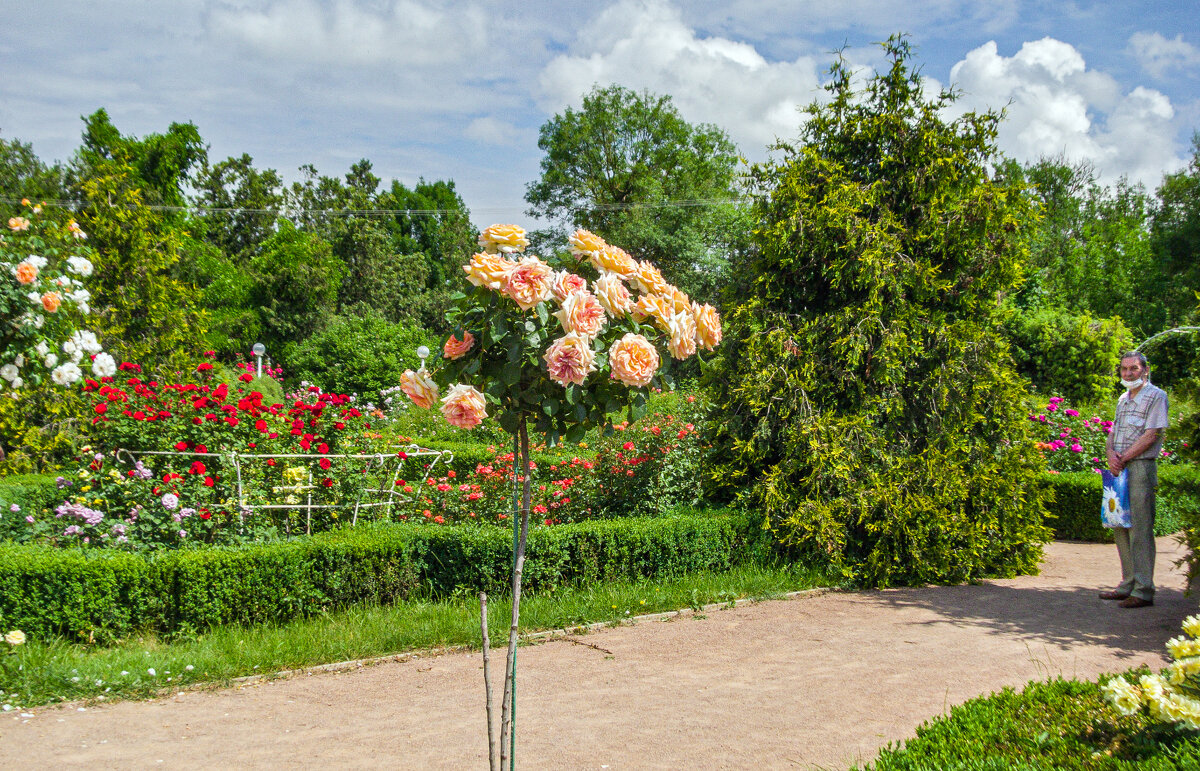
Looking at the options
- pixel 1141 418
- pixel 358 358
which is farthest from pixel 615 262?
pixel 358 358

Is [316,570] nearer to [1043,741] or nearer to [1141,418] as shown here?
[1043,741]

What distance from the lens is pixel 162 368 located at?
10.7 m

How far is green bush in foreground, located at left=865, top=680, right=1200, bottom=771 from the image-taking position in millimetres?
2701

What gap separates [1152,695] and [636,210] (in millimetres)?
29926

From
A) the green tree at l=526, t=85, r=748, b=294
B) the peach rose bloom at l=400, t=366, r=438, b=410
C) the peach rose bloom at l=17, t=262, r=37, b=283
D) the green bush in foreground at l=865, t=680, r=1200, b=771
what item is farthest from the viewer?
the green tree at l=526, t=85, r=748, b=294

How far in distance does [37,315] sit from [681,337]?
684 cm

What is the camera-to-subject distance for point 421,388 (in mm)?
2551

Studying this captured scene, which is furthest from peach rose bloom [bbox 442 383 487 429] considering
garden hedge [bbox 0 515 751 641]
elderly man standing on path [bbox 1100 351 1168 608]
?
elderly man standing on path [bbox 1100 351 1168 608]

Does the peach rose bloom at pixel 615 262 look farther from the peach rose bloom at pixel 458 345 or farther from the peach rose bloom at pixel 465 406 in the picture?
the peach rose bloom at pixel 465 406

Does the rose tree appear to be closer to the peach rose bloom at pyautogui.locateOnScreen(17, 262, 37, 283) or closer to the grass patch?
the grass patch

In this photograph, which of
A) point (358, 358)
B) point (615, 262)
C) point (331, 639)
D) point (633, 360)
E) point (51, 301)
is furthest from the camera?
point (358, 358)

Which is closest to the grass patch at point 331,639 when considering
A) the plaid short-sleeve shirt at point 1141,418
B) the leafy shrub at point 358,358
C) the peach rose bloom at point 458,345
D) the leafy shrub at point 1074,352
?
the plaid short-sleeve shirt at point 1141,418

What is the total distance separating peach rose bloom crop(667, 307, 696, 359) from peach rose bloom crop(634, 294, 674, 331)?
0.02m

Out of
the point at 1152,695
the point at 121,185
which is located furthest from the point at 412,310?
the point at 1152,695
